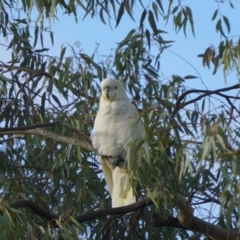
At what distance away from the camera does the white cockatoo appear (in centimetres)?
344

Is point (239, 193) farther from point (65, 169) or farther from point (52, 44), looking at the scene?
point (52, 44)

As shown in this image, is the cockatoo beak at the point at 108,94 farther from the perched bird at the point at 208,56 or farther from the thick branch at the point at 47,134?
the perched bird at the point at 208,56

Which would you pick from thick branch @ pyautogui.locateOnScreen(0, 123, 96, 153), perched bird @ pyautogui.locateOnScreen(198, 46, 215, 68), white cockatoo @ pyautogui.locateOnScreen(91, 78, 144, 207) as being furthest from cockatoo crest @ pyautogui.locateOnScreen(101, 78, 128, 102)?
perched bird @ pyautogui.locateOnScreen(198, 46, 215, 68)

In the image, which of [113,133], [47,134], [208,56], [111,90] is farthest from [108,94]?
[208,56]

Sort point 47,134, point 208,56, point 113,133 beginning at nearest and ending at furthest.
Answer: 1. point 208,56
2. point 47,134
3. point 113,133

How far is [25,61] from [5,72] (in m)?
0.31

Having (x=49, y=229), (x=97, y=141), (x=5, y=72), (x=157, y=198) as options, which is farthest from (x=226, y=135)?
(x=5, y=72)

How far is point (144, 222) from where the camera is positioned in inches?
138

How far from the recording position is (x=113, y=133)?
3490 millimetres

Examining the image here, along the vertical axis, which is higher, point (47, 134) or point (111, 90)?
point (111, 90)

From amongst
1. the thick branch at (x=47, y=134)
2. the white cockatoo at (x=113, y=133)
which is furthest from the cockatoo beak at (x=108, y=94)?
the thick branch at (x=47, y=134)

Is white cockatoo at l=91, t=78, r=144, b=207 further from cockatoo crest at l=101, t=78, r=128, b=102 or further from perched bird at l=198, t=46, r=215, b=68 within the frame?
perched bird at l=198, t=46, r=215, b=68

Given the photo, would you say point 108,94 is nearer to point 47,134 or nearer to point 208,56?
point 47,134

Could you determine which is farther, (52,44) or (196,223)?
(52,44)
